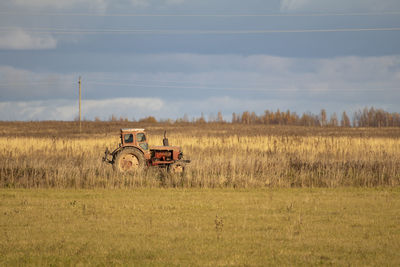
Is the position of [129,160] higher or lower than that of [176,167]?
higher

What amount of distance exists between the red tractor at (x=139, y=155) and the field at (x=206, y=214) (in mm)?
478

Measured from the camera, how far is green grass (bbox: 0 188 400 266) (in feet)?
29.3

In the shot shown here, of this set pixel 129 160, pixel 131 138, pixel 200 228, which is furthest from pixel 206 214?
pixel 131 138

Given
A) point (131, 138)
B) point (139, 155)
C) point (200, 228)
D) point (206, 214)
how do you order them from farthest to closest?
point (131, 138) → point (139, 155) → point (206, 214) → point (200, 228)

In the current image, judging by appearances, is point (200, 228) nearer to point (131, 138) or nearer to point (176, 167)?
point (176, 167)

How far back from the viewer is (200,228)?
1120 cm

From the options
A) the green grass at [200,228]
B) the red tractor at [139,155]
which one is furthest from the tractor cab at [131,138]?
the green grass at [200,228]

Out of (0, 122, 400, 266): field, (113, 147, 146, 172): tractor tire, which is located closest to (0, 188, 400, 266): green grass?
(0, 122, 400, 266): field

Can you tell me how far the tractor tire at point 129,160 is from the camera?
781 inches

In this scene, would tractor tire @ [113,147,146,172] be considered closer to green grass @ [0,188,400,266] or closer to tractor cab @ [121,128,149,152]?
tractor cab @ [121,128,149,152]

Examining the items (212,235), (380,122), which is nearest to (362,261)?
(212,235)

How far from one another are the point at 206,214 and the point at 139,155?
7.28 metres

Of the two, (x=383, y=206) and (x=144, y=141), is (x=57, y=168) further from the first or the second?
(x=383, y=206)

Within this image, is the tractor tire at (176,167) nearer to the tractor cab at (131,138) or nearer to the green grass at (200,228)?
the tractor cab at (131,138)
